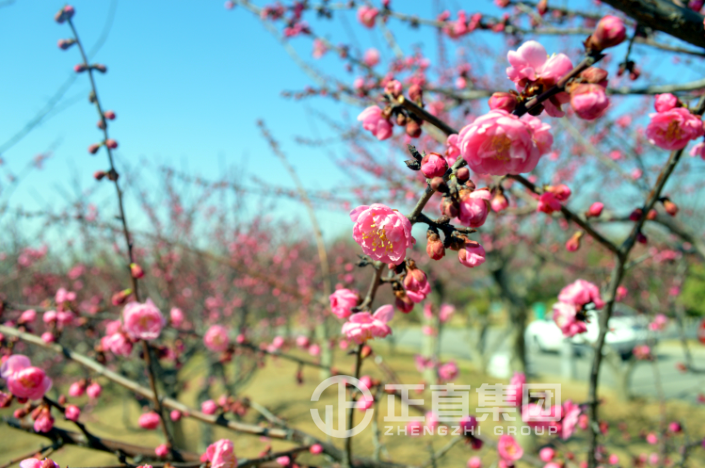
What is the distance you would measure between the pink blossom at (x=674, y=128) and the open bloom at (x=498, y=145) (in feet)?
2.00

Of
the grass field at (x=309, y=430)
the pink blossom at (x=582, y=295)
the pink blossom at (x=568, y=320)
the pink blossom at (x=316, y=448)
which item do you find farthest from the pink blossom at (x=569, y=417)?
the grass field at (x=309, y=430)

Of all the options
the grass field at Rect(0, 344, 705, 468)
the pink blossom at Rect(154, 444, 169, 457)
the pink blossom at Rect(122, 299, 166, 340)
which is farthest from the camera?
the grass field at Rect(0, 344, 705, 468)

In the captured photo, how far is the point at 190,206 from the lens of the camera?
8266 millimetres

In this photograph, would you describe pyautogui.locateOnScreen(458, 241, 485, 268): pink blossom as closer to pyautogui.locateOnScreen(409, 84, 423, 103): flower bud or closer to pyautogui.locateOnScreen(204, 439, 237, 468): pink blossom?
pyautogui.locateOnScreen(409, 84, 423, 103): flower bud

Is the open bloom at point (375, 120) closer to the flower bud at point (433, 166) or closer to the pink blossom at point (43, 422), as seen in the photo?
the flower bud at point (433, 166)

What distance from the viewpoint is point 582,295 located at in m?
1.56

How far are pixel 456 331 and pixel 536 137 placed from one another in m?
23.2

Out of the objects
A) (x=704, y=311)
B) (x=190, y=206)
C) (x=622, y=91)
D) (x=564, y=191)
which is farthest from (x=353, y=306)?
(x=704, y=311)

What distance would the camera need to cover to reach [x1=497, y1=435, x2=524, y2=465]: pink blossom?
1.85 m

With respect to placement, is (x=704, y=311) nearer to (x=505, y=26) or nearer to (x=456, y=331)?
(x=456, y=331)

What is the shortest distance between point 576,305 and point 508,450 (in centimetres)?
90

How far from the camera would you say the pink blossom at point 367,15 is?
2.98 metres

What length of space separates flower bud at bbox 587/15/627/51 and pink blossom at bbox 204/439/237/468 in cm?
149

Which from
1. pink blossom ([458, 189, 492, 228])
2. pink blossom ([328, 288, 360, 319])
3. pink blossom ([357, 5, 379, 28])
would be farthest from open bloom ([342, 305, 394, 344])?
pink blossom ([357, 5, 379, 28])
